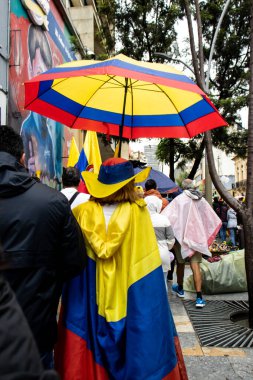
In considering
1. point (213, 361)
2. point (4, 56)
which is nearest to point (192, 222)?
point (213, 361)

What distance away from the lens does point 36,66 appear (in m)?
8.18

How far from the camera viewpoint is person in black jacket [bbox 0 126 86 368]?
6.77ft

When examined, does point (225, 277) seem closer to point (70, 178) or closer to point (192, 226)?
point (192, 226)

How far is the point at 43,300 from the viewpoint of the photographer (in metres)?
2.14

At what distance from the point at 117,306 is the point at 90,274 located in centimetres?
28

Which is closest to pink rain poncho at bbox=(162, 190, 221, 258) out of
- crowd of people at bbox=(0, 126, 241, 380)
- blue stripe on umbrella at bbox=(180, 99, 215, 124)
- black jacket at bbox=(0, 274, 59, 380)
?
blue stripe on umbrella at bbox=(180, 99, 215, 124)

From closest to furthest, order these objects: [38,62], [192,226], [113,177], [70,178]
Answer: [113,177] → [70,178] → [192,226] → [38,62]

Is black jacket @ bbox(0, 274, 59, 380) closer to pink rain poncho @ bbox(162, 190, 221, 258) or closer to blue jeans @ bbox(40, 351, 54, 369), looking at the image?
blue jeans @ bbox(40, 351, 54, 369)

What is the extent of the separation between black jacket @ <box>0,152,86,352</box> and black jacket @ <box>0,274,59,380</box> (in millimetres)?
1071

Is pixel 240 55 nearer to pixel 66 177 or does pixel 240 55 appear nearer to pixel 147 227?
pixel 66 177

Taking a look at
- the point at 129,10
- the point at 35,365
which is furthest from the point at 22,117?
the point at 129,10

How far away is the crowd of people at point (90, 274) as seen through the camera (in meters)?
2.09

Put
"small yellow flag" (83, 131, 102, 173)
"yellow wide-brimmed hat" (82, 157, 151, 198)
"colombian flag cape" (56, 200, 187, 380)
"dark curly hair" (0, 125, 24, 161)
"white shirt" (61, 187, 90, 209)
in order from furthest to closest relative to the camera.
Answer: "small yellow flag" (83, 131, 102, 173), "white shirt" (61, 187, 90, 209), "yellow wide-brimmed hat" (82, 157, 151, 198), "colombian flag cape" (56, 200, 187, 380), "dark curly hair" (0, 125, 24, 161)

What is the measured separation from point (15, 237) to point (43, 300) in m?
0.37
